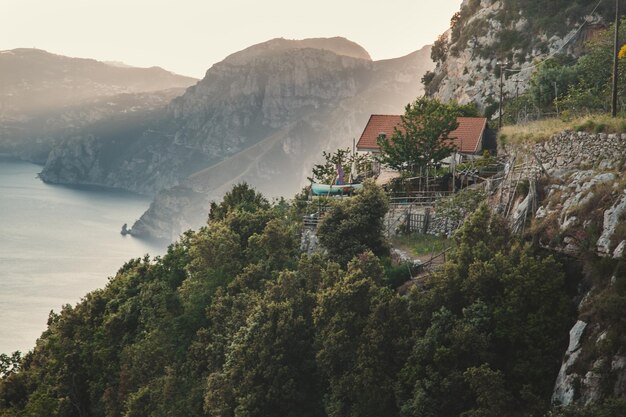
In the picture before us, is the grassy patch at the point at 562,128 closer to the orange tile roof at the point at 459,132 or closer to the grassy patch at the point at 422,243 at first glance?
the grassy patch at the point at 422,243

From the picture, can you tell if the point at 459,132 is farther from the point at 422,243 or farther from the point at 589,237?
the point at 589,237

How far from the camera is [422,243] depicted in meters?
47.7

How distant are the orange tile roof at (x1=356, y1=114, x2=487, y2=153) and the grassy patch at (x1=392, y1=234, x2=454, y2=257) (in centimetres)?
1186

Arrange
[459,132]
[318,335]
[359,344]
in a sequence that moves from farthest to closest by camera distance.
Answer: [459,132] → [318,335] → [359,344]

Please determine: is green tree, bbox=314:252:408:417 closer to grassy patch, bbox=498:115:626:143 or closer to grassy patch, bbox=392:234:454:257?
grassy patch, bbox=392:234:454:257

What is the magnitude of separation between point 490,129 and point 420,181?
1588 cm

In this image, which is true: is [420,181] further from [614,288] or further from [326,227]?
[614,288]

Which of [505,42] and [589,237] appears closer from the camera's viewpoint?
[589,237]

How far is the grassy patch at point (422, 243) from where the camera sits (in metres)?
45.7

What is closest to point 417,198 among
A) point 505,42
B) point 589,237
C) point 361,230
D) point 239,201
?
point 361,230

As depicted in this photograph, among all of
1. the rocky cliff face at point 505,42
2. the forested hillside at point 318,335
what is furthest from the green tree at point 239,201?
the rocky cliff face at point 505,42

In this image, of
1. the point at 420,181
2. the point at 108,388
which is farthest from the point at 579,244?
the point at 108,388

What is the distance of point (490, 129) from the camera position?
68.7m

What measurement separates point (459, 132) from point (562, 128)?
87.0 ft
